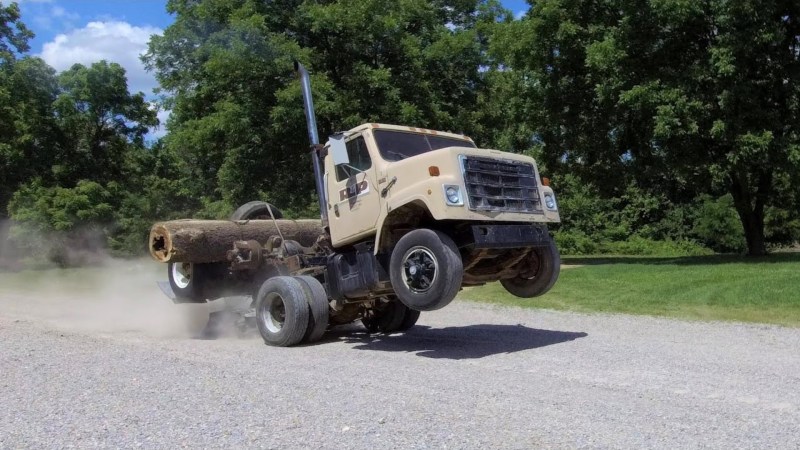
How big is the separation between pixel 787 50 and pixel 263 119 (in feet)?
50.4

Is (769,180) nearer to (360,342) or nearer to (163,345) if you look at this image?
(360,342)

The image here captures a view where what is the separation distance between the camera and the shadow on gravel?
9.91 metres

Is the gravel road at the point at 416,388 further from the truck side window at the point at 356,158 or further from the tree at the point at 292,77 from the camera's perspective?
the tree at the point at 292,77

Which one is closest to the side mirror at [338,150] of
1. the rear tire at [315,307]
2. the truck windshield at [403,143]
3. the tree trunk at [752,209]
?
the truck windshield at [403,143]

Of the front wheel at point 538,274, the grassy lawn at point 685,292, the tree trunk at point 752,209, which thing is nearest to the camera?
the front wheel at point 538,274

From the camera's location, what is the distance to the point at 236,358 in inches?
367

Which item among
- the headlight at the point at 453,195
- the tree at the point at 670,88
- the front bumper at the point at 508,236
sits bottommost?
the front bumper at the point at 508,236

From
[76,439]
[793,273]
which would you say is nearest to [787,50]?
[793,273]

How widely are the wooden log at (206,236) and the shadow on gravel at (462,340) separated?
1870 millimetres

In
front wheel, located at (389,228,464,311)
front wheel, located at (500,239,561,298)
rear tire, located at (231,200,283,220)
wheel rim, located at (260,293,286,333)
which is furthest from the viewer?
rear tire, located at (231,200,283,220)

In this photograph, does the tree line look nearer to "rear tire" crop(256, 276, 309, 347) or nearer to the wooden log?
the wooden log

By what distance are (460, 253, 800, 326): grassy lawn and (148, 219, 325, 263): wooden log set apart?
6047 mm

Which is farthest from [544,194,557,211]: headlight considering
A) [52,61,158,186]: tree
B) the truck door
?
[52,61,158,186]: tree

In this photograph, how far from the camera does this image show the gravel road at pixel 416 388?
564cm
